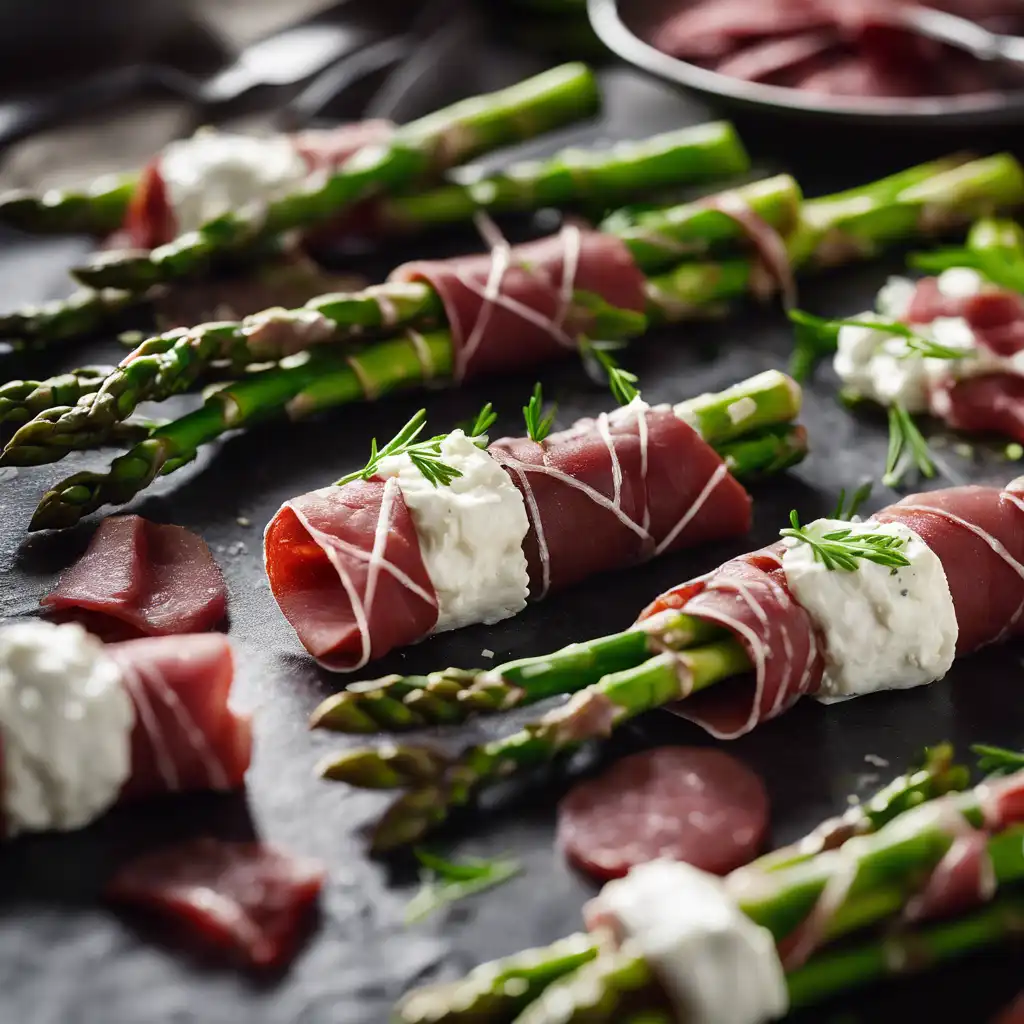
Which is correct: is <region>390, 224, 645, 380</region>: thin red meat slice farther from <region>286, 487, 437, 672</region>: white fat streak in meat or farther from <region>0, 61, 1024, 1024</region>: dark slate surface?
<region>286, 487, 437, 672</region>: white fat streak in meat

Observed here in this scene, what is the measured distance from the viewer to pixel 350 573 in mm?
A: 3021

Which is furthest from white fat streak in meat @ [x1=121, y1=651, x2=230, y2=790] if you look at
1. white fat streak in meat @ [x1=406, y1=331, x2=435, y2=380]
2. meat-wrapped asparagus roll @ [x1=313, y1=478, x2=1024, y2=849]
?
white fat streak in meat @ [x1=406, y1=331, x2=435, y2=380]

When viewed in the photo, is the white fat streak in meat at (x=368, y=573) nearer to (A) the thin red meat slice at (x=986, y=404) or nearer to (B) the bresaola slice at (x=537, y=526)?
(B) the bresaola slice at (x=537, y=526)

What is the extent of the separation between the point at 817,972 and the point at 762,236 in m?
2.76

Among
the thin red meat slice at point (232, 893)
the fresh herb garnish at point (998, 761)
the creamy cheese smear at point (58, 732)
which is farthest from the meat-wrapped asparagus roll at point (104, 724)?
the fresh herb garnish at point (998, 761)

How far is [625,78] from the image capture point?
5.98 meters

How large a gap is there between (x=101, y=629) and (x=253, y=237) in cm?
171

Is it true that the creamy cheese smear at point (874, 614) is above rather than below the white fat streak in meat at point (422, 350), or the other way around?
below

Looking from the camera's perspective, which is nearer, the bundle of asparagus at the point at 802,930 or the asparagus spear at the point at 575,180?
the bundle of asparagus at the point at 802,930

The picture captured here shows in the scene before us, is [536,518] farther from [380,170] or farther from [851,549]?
[380,170]

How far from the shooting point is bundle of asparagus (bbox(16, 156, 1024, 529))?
343 cm

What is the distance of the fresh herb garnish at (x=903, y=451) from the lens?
3.75 metres

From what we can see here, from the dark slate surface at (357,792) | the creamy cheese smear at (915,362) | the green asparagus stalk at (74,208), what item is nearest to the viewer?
the dark slate surface at (357,792)

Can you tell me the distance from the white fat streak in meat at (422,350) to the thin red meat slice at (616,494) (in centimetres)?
67
